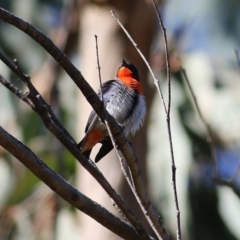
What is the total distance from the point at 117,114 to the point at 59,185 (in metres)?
1.41

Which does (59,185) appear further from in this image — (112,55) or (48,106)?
(112,55)

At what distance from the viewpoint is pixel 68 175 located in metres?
5.73

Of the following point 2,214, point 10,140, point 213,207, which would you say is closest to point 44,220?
point 2,214

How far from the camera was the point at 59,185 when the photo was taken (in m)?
1.75

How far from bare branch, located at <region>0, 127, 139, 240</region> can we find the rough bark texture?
7.17 ft

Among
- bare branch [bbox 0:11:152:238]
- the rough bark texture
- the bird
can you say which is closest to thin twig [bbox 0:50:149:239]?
bare branch [bbox 0:11:152:238]

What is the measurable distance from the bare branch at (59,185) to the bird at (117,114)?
1099 millimetres

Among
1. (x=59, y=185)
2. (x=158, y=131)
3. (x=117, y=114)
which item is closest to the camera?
(x=59, y=185)

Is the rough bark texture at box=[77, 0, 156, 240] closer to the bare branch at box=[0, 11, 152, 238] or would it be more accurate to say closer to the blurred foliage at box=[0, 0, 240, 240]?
the blurred foliage at box=[0, 0, 240, 240]

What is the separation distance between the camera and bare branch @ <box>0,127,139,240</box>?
1670mm

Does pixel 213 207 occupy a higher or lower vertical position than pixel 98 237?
higher

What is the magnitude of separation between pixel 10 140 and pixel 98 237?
2.51 metres

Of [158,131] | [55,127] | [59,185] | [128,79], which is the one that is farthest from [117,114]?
[158,131]

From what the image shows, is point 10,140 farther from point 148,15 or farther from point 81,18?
point 81,18
